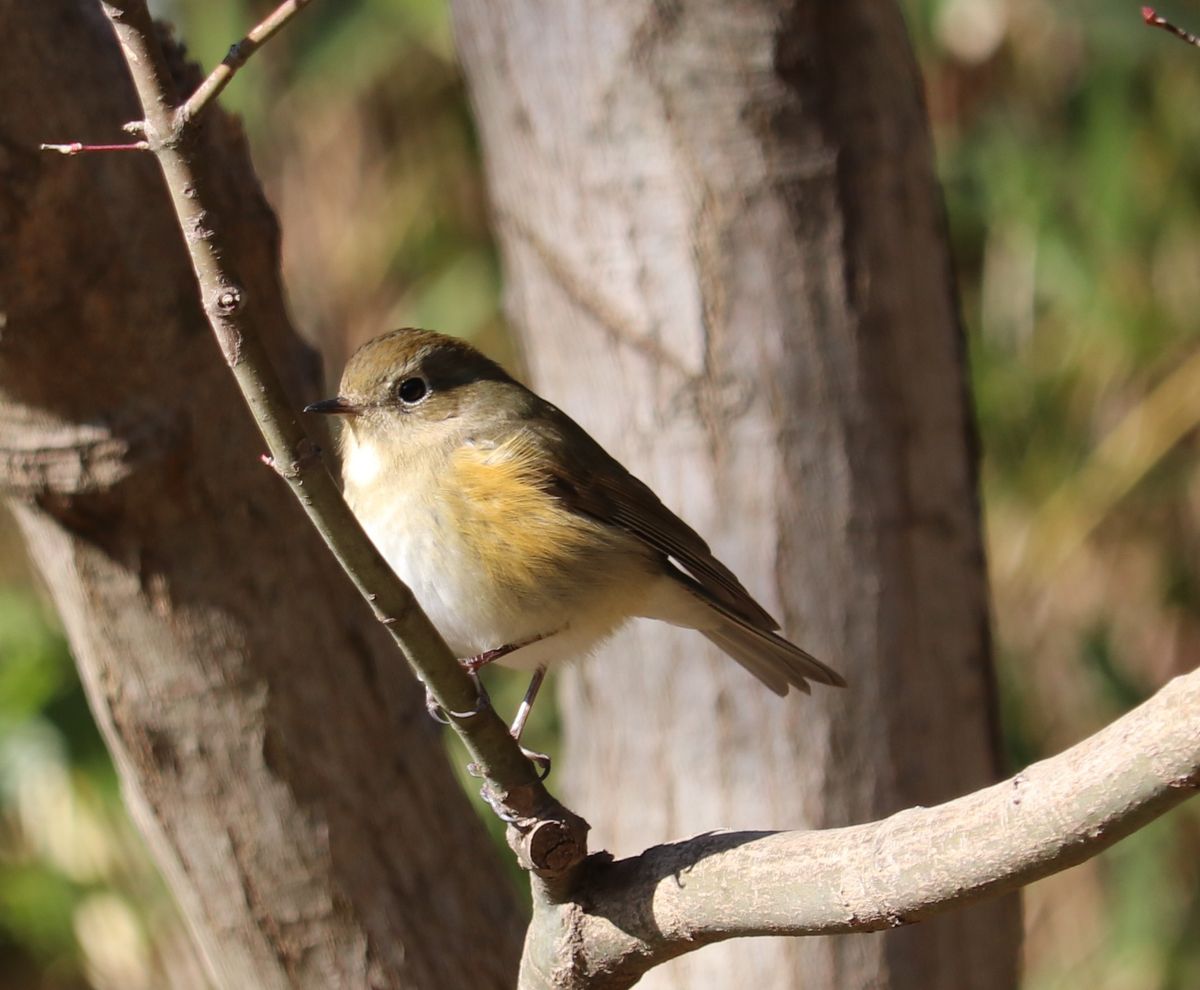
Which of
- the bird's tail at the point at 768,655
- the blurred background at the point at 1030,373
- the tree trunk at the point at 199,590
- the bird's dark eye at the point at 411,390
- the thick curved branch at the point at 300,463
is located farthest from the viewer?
the blurred background at the point at 1030,373

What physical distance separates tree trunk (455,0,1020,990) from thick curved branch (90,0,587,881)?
1.00 meters

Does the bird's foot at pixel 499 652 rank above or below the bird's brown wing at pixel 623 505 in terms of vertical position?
below

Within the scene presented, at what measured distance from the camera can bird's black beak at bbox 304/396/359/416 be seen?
7.91ft

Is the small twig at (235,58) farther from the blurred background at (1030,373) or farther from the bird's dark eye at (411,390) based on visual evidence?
the blurred background at (1030,373)

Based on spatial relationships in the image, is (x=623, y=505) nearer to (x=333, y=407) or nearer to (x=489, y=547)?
(x=489, y=547)

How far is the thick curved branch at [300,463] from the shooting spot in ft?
4.47

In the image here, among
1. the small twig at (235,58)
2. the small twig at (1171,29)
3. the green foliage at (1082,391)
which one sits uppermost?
the small twig at (235,58)

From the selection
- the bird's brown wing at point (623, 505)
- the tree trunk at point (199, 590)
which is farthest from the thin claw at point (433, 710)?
the bird's brown wing at point (623, 505)

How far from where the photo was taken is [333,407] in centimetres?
248

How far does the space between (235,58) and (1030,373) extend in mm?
3764

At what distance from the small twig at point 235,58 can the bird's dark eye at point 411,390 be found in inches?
51.4

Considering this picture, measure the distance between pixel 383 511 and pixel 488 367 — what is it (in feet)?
1.60

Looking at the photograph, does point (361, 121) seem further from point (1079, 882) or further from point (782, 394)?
point (1079, 882)

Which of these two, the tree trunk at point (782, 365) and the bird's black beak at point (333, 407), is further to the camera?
the tree trunk at point (782, 365)
